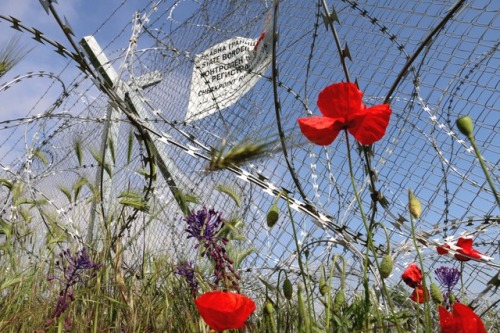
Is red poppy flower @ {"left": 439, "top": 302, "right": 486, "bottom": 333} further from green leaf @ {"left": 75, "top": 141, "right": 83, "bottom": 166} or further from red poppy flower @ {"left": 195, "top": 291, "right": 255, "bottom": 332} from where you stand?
green leaf @ {"left": 75, "top": 141, "right": 83, "bottom": 166}

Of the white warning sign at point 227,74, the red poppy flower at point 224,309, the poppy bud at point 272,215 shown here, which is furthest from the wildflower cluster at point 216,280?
the white warning sign at point 227,74

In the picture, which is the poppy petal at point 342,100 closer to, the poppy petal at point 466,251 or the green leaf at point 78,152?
the poppy petal at point 466,251

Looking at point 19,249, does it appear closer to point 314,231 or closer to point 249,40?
point 314,231

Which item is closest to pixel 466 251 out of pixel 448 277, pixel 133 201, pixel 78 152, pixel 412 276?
pixel 412 276

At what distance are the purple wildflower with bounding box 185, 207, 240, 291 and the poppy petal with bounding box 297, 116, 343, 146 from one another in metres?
0.43

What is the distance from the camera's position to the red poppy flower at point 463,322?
0.65 m

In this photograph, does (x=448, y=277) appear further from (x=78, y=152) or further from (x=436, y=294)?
(x=78, y=152)

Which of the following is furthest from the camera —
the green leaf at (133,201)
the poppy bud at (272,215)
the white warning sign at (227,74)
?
the white warning sign at (227,74)

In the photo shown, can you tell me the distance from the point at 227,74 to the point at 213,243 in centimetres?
218

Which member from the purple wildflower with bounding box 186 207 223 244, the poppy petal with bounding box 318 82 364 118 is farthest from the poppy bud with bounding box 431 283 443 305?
the purple wildflower with bounding box 186 207 223 244

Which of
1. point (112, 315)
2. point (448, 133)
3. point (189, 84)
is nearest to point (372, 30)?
point (448, 133)

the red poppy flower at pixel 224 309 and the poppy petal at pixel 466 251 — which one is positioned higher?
the poppy petal at pixel 466 251

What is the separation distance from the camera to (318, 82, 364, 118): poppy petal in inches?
30.9

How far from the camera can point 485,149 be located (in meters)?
2.10
